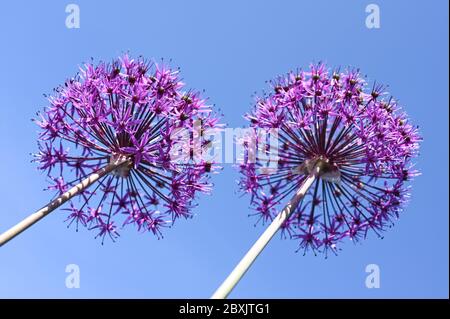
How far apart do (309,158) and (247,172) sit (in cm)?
162

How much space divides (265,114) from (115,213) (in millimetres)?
4287

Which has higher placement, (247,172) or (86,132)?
(86,132)

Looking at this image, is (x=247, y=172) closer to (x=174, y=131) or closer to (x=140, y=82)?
(x=174, y=131)

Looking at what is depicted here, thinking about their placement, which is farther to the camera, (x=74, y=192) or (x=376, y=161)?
(x=376, y=161)

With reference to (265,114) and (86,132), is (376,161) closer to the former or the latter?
(265,114)

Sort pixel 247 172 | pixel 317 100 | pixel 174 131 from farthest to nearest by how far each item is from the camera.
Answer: pixel 247 172 → pixel 317 100 → pixel 174 131

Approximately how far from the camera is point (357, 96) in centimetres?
1213

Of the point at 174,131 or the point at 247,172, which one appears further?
the point at 247,172

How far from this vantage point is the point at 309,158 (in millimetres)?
11992
